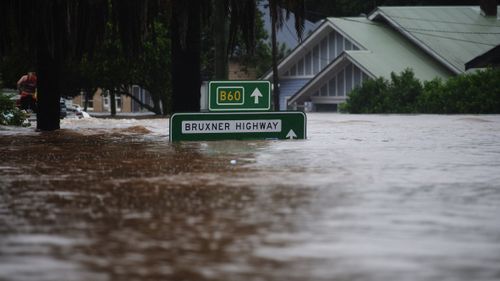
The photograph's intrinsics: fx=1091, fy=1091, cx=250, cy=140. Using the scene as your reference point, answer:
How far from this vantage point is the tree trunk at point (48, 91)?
21.9 meters

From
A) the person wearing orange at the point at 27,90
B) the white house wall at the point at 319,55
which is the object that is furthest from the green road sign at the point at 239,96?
the white house wall at the point at 319,55

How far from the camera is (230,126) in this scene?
719 inches

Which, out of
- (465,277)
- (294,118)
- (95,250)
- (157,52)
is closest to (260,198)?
(95,250)

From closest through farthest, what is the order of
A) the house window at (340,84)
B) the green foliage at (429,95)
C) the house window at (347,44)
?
the green foliage at (429,95) → the house window at (340,84) → the house window at (347,44)

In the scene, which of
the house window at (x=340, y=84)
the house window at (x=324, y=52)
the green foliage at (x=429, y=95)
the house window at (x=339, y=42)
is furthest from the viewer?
the house window at (x=324, y=52)

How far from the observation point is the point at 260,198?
9422 millimetres

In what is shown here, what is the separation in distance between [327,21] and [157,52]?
13.5 m

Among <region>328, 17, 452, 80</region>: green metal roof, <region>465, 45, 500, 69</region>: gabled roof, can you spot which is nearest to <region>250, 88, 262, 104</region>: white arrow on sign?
<region>328, 17, 452, 80</region>: green metal roof

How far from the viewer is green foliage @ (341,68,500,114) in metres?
49.2

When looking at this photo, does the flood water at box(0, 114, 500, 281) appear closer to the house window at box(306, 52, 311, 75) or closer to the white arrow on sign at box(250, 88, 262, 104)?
the white arrow on sign at box(250, 88, 262, 104)

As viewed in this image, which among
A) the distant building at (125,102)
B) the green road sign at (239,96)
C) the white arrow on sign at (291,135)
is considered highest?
the green road sign at (239,96)

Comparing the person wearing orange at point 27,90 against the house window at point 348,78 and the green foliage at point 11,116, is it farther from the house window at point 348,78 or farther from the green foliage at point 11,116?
the house window at point 348,78

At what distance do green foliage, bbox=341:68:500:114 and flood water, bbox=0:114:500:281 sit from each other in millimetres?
34690

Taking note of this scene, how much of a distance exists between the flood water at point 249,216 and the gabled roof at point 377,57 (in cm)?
4474
